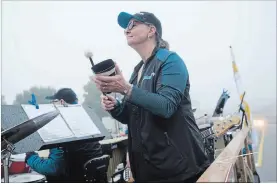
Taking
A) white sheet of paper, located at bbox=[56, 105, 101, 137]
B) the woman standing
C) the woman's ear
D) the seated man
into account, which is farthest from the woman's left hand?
the seated man

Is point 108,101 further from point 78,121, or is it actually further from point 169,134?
point 78,121

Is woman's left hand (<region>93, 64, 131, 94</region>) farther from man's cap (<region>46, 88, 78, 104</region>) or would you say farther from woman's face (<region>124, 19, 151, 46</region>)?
man's cap (<region>46, 88, 78, 104</region>)

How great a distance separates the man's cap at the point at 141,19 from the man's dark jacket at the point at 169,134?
0.72ft

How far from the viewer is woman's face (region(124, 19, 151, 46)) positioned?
3.69 ft

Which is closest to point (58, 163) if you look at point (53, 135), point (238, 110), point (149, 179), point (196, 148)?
point (53, 135)

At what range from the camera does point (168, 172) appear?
0.95 m

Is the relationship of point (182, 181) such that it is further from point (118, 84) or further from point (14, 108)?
point (14, 108)

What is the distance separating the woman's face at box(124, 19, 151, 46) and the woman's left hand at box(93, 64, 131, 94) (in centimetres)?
32

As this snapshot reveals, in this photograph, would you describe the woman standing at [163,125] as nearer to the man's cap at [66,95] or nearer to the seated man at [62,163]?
the seated man at [62,163]

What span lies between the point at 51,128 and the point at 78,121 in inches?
8.9

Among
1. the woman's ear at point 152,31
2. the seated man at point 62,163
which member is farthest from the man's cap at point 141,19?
the seated man at point 62,163

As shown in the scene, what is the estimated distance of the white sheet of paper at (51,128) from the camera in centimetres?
108

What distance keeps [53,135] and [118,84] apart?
0.48 m

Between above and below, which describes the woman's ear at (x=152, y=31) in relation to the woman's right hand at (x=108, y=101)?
above
